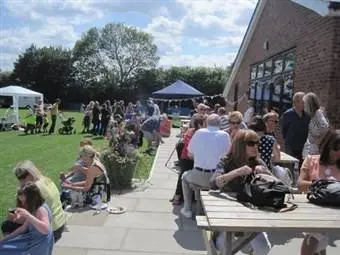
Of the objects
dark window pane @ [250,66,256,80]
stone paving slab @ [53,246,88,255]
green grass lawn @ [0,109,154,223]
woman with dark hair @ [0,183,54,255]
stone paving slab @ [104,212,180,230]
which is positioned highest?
dark window pane @ [250,66,256,80]

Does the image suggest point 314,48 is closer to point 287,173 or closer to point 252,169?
point 287,173

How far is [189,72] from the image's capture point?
55.8m

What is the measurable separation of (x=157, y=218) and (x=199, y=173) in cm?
91

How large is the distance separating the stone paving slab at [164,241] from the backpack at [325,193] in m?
1.68

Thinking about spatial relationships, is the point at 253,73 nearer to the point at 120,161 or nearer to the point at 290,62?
the point at 290,62

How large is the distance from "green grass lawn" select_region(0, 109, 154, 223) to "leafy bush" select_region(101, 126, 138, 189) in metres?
0.56

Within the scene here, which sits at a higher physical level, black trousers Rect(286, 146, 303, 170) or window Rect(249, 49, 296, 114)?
window Rect(249, 49, 296, 114)

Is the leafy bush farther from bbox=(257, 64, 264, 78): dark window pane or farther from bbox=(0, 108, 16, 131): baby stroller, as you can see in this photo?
bbox=(0, 108, 16, 131): baby stroller

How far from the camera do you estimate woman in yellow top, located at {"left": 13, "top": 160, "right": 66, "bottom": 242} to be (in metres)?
4.38

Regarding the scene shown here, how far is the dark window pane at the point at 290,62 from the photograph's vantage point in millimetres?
10909

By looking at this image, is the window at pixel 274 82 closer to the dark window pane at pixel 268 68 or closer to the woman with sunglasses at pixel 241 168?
the dark window pane at pixel 268 68

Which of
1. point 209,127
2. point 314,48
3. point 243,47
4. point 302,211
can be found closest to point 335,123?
point 314,48

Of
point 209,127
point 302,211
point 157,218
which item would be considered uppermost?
point 209,127

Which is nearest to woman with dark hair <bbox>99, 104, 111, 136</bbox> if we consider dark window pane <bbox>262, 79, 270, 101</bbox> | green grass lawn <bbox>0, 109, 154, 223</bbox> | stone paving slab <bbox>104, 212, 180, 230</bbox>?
green grass lawn <bbox>0, 109, 154, 223</bbox>
